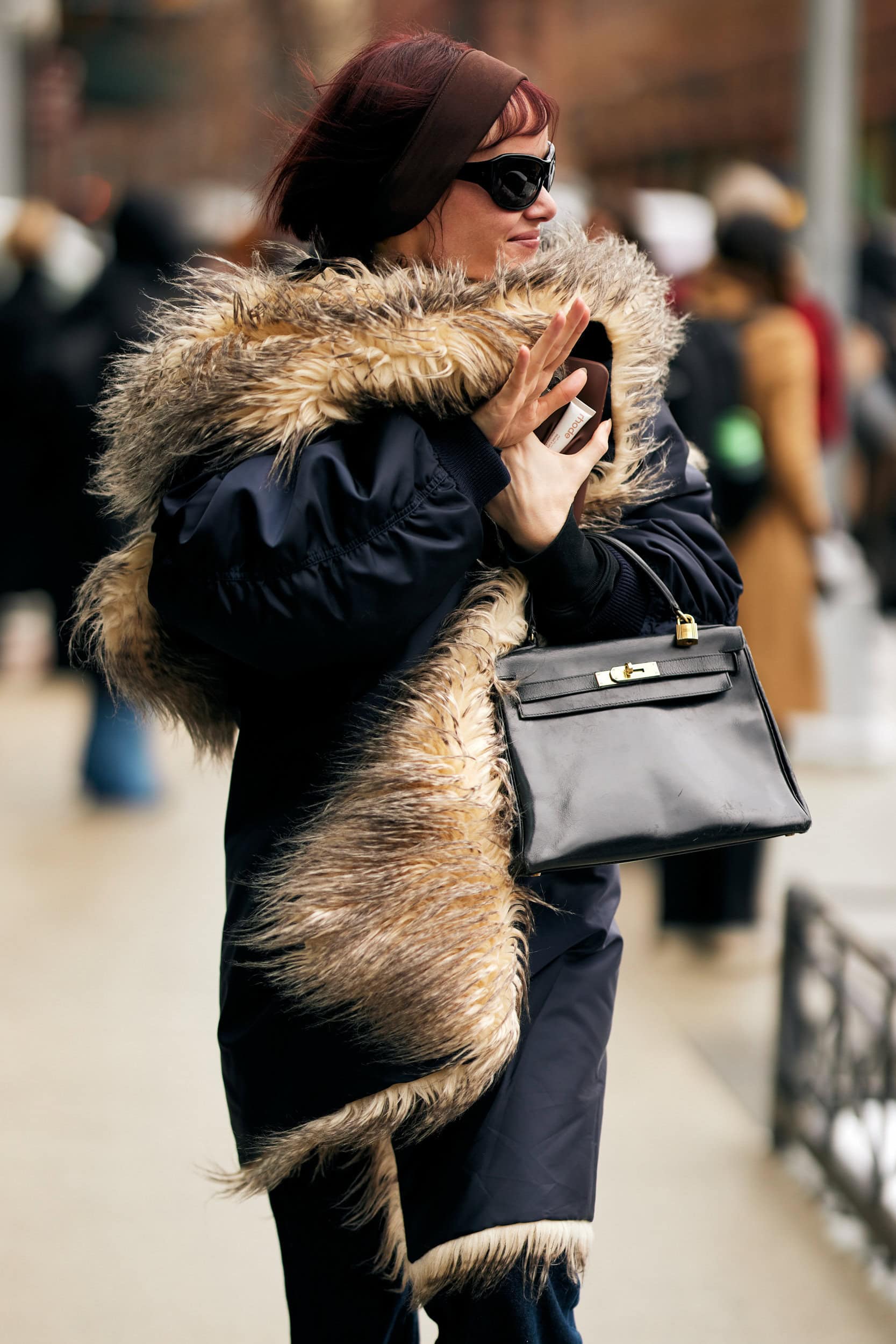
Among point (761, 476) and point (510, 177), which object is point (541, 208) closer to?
point (510, 177)

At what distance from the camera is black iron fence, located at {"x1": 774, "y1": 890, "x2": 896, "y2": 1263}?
10.1ft

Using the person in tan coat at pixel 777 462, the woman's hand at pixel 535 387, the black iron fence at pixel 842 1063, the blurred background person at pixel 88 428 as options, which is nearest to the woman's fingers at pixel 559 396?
the woman's hand at pixel 535 387

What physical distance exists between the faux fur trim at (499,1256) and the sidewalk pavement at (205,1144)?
0.67m

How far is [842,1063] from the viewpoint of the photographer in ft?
10.9

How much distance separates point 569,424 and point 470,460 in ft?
0.51

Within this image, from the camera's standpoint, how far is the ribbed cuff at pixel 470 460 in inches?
69.9

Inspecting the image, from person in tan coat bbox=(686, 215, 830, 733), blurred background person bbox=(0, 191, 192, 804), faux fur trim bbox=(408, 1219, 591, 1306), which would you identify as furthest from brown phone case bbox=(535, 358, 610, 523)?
blurred background person bbox=(0, 191, 192, 804)

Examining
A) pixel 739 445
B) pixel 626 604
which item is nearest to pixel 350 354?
pixel 626 604

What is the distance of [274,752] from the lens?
1.88 m

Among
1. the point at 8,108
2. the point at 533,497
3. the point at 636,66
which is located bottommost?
the point at 533,497

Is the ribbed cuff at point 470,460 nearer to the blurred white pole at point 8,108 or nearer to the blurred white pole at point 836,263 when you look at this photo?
the blurred white pole at point 836,263

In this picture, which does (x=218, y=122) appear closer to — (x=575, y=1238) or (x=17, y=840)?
(x=17, y=840)

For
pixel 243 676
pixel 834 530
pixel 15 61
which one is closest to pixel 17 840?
pixel 834 530

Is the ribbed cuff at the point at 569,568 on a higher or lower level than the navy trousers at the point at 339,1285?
higher
